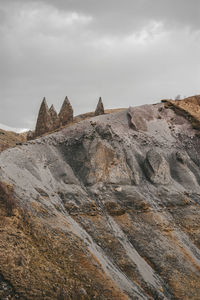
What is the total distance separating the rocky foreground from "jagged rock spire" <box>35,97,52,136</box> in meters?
11.1

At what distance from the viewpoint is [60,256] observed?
16.5 m

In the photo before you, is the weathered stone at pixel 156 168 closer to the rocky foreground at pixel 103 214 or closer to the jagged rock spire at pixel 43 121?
the rocky foreground at pixel 103 214

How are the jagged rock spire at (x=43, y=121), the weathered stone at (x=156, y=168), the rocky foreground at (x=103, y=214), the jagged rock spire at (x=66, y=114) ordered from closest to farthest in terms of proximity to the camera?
the rocky foreground at (x=103, y=214)
the weathered stone at (x=156, y=168)
the jagged rock spire at (x=43, y=121)
the jagged rock spire at (x=66, y=114)

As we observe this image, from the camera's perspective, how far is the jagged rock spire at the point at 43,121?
146 feet

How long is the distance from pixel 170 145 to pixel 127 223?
18.1m

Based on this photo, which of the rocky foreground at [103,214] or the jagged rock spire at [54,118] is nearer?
the rocky foreground at [103,214]

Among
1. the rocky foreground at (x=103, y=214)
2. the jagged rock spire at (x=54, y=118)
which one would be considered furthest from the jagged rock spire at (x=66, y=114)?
the rocky foreground at (x=103, y=214)

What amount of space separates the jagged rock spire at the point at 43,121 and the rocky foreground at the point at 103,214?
11.1 m

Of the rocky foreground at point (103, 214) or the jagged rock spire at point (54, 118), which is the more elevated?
the jagged rock spire at point (54, 118)

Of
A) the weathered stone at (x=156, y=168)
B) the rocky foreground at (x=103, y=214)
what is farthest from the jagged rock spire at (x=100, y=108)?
the weathered stone at (x=156, y=168)

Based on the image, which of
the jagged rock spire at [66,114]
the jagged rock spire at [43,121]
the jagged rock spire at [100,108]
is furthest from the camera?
the jagged rock spire at [100,108]

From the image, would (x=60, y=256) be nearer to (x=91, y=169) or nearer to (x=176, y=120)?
(x=91, y=169)

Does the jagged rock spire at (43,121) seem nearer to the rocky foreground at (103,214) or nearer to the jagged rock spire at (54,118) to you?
the jagged rock spire at (54,118)

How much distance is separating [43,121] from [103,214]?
87.9 ft
